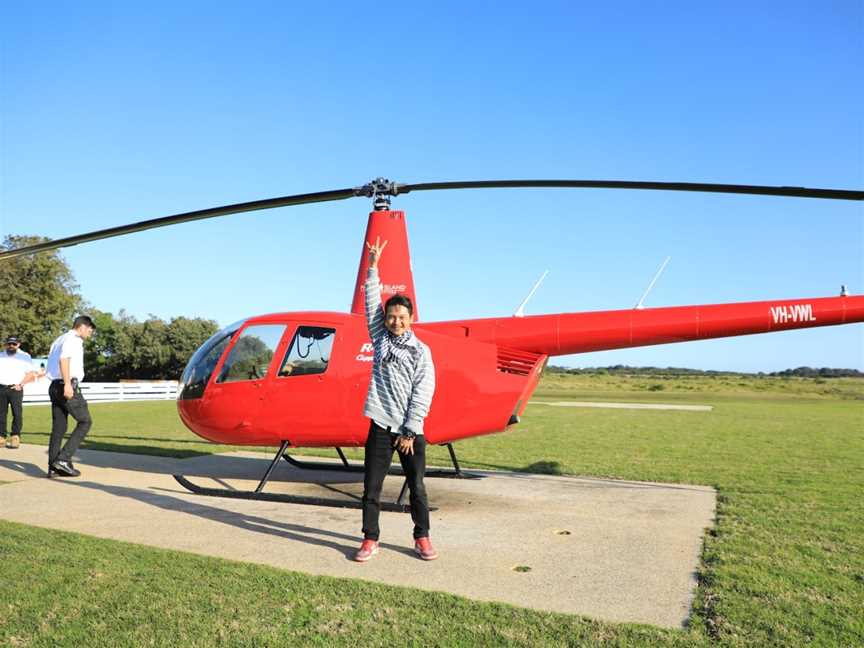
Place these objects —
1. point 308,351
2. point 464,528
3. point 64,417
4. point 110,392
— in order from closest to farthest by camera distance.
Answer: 1. point 464,528
2. point 308,351
3. point 64,417
4. point 110,392

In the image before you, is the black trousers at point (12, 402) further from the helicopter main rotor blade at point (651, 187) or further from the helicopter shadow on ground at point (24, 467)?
the helicopter main rotor blade at point (651, 187)

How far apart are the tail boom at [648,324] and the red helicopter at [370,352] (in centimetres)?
1

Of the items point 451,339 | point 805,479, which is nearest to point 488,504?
point 451,339

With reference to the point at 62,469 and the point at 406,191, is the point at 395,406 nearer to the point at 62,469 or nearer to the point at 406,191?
the point at 406,191

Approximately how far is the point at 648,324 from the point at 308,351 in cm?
392

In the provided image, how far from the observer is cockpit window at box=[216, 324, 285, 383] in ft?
24.3

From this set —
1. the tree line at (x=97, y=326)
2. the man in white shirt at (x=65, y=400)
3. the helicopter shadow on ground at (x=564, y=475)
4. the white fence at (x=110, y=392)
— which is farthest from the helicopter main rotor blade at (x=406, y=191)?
the tree line at (x=97, y=326)

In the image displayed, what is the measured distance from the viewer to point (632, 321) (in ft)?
24.4

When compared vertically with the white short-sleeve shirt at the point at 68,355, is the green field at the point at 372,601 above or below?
below

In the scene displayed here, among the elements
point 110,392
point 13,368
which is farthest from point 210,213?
point 110,392

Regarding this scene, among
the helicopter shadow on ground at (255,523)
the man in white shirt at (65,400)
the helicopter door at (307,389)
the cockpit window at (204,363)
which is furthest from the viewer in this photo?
the man in white shirt at (65,400)

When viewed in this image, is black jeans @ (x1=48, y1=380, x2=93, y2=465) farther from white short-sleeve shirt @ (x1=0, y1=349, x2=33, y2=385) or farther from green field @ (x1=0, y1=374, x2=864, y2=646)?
white short-sleeve shirt @ (x1=0, y1=349, x2=33, y2=385)

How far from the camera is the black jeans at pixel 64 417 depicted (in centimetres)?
821

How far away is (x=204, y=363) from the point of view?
770 centimetres
